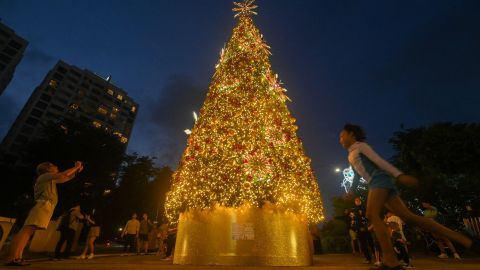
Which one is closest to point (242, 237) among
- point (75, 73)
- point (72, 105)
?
point (72, 105)

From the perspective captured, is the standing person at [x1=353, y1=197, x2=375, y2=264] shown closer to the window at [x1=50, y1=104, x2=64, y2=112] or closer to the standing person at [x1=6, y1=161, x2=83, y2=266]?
the standing person at [x1=6, y1=161, x2=83, y2=266]

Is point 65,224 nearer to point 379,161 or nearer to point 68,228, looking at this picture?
point 68,228

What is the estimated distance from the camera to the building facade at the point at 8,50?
6975cm

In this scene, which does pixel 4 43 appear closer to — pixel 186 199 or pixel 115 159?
pixel 115 159

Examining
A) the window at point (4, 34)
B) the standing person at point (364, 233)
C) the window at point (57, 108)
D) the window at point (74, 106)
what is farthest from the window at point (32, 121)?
the standing person at point (364, 233)

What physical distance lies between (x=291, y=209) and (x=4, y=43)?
88.6 meters

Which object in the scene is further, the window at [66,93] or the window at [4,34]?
the window at [66,93]

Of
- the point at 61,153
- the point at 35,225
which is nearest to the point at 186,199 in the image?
the point at 35,225

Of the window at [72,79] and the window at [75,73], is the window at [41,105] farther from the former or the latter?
the window at [75,73]

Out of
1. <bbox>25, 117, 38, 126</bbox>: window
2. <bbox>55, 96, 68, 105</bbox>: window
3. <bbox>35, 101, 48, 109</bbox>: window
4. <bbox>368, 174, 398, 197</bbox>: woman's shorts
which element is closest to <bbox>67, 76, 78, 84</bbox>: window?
<bbox>55, 96, 68, 105</bbox>: window

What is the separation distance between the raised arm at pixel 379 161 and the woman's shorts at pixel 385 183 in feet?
0.37

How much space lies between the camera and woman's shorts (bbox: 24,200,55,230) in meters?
5.28

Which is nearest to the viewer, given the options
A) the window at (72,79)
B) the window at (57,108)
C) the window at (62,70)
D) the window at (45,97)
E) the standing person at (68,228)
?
the standing person at (68,228)

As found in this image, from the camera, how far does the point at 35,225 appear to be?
17.3 feet
